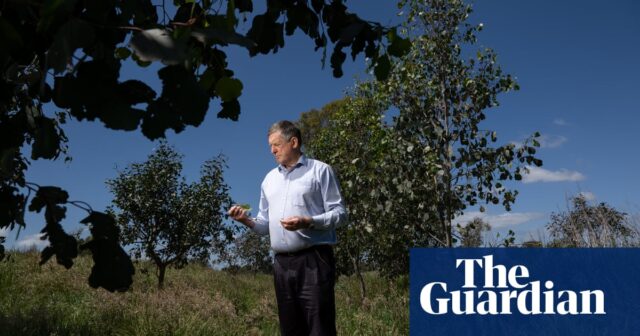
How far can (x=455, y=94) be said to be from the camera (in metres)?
7.26

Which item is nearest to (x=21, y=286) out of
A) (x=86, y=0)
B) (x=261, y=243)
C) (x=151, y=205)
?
(x=151, y=205)

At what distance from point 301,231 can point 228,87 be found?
2.11 metres

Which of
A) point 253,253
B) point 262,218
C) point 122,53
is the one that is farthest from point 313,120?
point 122,53

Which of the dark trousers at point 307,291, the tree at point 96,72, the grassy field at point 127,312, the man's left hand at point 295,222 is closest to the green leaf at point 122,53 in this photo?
the tree at point 96,72

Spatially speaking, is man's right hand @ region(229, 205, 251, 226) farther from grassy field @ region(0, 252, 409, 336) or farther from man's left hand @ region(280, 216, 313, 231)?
grassy field @ region(0, 252, 409, 336)

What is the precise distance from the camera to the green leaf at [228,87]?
4.42ft

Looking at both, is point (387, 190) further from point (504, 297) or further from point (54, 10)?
point (54, 10)

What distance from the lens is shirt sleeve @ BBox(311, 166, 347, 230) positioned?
10.8ft

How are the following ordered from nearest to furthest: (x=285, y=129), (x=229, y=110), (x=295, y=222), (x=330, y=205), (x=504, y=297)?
(x=229, y=110), (x=295, y=222), (x=330, y=205), (x=285, y=129), (x=504, y=297)

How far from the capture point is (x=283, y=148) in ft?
11.7

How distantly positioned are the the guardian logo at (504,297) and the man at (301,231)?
3.38 m

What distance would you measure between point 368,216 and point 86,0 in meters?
6.66

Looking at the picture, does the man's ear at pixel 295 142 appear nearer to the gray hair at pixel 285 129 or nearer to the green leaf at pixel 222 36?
the gray hair at pixel 285 129

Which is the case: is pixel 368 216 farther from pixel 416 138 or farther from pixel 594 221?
pixel 594 221
